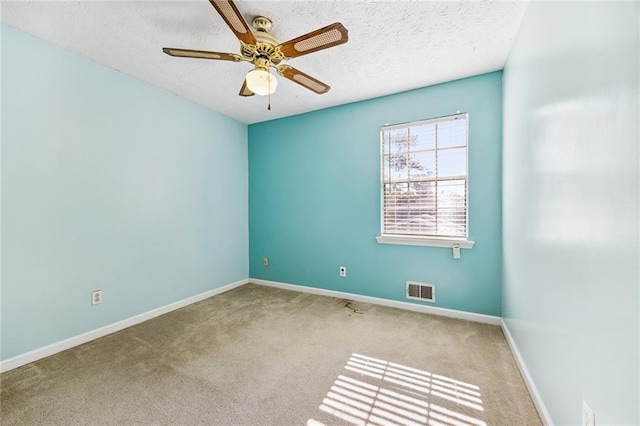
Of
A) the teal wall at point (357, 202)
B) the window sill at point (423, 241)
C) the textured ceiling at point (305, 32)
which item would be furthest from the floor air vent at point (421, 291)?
the textured ceiling at point (305, 32)

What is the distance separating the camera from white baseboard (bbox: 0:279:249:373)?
1966 millimetres

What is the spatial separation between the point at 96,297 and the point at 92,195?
973 millimetres

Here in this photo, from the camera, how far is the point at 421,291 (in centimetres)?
299

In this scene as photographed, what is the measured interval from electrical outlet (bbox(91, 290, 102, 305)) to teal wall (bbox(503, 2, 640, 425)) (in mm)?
3472

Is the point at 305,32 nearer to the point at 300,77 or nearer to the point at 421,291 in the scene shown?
the point at 300,77

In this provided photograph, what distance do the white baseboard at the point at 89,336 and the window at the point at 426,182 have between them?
2.61 m

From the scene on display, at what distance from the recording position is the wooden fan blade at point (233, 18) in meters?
1.33

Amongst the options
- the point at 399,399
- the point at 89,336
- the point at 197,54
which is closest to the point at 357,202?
the point at 399,399

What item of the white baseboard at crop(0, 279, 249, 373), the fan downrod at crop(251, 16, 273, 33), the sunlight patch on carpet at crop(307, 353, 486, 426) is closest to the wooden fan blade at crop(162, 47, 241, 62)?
the fan downrod at crop(251, 16, 273, 33)

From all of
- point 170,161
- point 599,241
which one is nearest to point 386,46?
point 599,241

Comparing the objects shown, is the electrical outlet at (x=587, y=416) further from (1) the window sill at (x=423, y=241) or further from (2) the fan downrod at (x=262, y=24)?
(2) the fan downrod at (x=262, y=24)

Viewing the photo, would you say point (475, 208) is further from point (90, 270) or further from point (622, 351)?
point (90, 270)

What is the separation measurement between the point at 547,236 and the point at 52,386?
3.28 m

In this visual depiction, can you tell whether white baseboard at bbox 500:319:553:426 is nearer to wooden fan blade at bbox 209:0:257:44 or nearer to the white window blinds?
the white window blinds
